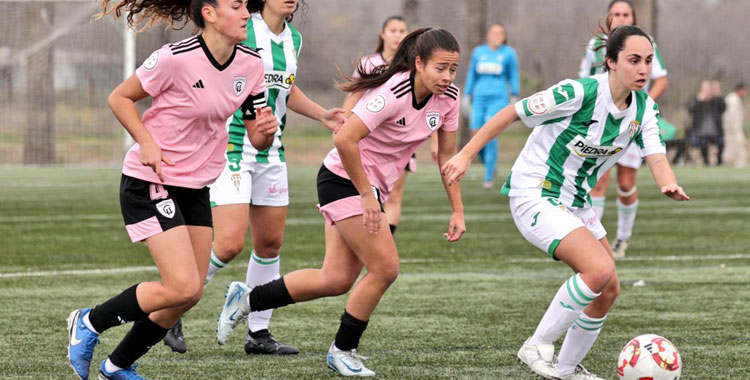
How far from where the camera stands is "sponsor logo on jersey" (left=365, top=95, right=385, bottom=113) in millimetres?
5246

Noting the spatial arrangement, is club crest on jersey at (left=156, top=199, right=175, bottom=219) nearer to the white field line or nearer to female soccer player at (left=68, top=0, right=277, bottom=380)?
female soccer player at (left=68, top=0, right=277, bottom=380)

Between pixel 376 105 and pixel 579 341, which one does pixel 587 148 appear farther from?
pixel 376 105

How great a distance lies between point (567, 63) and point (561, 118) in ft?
68.0

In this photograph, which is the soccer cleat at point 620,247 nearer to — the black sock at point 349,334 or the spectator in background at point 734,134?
the black sock at point 349,334

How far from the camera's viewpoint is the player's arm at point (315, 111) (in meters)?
5.61

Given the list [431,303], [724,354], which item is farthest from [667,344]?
[431,303]

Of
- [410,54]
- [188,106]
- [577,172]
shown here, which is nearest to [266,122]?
[188,106]

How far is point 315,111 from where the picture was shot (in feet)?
20.0

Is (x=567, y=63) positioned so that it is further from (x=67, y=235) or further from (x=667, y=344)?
(x=667, y=344)

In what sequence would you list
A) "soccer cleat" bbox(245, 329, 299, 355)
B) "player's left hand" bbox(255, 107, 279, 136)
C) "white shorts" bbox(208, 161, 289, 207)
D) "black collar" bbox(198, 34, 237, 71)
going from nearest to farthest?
"black collar" bbox(198, 34, 237, 71) → "player's left hand" bbox(255, 107, 279, 136) → "soccer cleat" bbox(245, 329, 299, 355) → "white shorts" bbox(208, 161, 289, 207)

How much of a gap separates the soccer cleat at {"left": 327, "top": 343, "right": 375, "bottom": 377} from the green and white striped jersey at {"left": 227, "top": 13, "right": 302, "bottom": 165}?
1287mm

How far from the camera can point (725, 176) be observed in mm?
20328

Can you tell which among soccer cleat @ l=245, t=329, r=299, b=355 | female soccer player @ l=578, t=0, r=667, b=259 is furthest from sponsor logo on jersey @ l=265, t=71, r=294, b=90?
female soccer player @ l=578, t=0, r=667, b=259

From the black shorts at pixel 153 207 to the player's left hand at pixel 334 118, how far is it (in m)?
0.85
